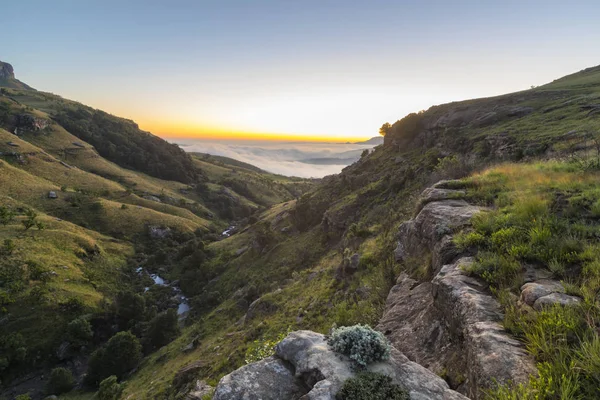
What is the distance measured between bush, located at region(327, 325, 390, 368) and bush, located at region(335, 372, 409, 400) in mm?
464

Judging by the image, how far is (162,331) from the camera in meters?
49.2

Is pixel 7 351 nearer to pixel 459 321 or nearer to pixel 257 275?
pixel 257 275

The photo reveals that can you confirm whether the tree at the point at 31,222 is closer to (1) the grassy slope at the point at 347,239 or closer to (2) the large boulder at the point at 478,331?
(1) the grassy slope at the point at 347,239

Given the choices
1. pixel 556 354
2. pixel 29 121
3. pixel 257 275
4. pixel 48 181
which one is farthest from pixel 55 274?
pixel 29 121

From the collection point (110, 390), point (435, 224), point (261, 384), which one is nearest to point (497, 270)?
point (435, 224)

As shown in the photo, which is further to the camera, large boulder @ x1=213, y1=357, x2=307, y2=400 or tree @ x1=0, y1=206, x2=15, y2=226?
tree @ x1=0, y1=206, x2=15, y2=226

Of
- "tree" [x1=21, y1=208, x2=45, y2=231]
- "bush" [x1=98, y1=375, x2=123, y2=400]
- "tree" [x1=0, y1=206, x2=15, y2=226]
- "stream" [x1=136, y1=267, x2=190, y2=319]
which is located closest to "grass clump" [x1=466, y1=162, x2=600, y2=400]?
"bush" [x1=98, y1=375, x2=123, y2=400]

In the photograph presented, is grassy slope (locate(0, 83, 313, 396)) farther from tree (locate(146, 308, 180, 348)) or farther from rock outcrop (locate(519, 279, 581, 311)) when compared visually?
rock outcrop (locate(519, 279, 581, 311))

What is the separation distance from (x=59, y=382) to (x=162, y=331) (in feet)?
45.6

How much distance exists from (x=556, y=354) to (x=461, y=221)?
20.2 feet

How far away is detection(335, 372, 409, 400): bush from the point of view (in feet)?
16.2

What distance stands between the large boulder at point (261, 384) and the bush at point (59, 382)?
52.4m

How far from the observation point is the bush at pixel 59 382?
40.6 metres

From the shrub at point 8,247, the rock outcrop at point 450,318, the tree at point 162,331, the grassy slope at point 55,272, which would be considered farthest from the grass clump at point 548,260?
the shrub at point 8,247
